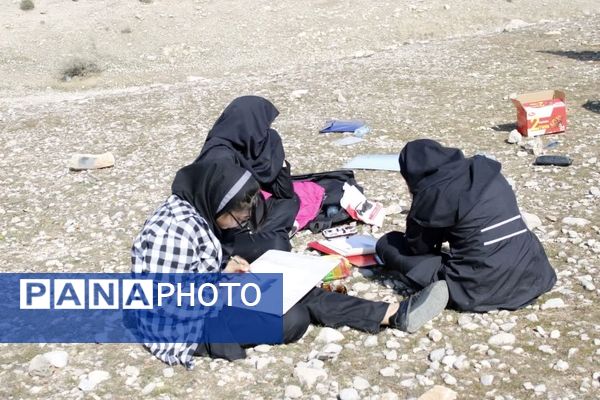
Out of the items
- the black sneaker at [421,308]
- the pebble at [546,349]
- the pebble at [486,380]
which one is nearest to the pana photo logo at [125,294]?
the black sneaker at [421,308]

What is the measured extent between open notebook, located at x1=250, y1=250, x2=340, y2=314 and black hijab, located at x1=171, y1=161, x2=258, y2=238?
0.65 m

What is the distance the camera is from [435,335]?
15.6 ft

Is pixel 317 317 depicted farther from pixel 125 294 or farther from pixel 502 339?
pixel 125 294

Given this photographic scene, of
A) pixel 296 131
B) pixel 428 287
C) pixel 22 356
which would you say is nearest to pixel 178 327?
pixel 22 356

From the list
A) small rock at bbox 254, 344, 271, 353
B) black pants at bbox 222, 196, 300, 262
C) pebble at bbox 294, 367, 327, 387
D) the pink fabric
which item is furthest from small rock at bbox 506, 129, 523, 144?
pebble at bbox 294, 367, 327, 387

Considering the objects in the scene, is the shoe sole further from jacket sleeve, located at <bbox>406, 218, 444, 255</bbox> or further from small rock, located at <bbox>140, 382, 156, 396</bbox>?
small rock, located at <bbox>140, 382, 156, 396</bbox>

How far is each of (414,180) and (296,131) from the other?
5.05 metres

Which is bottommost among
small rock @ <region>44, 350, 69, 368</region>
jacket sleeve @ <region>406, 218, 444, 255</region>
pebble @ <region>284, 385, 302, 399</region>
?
small rock @ <region>44, 350, 69, 368</region>

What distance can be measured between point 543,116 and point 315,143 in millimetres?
2803

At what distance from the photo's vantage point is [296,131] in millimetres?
9984

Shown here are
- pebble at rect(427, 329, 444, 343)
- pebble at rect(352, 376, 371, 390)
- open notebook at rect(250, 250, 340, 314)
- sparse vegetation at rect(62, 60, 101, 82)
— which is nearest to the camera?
pebble at rect(352, 376, 371, 390)

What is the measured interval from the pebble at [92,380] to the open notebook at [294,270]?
118 centimetres

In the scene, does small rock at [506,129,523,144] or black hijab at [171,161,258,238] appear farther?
small rock at [506,129,523,144]

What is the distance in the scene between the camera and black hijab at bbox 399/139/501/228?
4895mm
